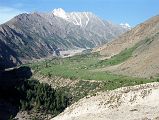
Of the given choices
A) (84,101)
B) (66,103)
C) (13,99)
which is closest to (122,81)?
(66,103)

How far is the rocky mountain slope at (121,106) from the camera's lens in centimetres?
5856

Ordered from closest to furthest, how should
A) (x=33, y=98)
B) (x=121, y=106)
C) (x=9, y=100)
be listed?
(x=121, y=106) → (x=9, y=100) → (x=33, y=98)

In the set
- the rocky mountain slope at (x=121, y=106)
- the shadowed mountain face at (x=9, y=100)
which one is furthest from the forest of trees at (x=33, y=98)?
the rocky mountain slope at (x=121, y=106)

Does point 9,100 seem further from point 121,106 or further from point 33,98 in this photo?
point 121,106

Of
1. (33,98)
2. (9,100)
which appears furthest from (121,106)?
(9,100)

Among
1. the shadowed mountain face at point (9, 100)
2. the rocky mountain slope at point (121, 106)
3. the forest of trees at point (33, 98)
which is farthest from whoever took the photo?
the forest of trees at point (33, 98)

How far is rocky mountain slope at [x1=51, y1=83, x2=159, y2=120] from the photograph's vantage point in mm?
58559

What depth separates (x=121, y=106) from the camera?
64438 millimetres

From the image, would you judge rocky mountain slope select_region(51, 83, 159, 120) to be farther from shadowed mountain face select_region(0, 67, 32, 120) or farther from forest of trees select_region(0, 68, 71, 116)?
forest of trees select_region(0, 68, 71, 116)

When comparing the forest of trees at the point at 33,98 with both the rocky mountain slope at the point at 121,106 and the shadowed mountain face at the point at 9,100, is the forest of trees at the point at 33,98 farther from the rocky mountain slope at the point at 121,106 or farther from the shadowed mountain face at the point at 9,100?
the rocky mountain slope at the point at 121,106

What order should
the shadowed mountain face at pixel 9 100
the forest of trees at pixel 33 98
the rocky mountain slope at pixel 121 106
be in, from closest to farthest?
1. the rocky mountain slope at pixel 121 106
2. the shadowed mountain face at pixel 9 100
3. the forest of trees at pixel 33 98

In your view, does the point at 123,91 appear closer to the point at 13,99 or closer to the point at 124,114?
the point at 124,114

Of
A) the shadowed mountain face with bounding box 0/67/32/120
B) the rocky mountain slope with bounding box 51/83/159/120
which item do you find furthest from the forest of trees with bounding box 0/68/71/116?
the rocky mountain slope with bounding box 51/83/159/120

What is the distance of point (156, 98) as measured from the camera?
63.2m
